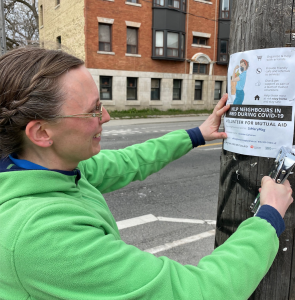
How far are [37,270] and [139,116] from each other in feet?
61.8

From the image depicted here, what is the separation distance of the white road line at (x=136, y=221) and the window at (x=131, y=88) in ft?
58.2

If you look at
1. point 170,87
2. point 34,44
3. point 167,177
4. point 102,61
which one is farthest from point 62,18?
point 34,44

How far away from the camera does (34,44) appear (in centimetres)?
141

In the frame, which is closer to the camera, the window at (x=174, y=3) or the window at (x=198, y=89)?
the window at (x=174, y=3)

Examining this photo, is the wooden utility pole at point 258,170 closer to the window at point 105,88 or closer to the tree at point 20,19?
the window at point 105,88

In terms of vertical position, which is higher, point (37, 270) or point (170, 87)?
point (170, 87)

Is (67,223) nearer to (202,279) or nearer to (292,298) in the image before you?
(202,279)

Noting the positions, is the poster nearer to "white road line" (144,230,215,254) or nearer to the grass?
"white road line" (144,230,215,254)

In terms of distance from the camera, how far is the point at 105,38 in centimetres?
1986

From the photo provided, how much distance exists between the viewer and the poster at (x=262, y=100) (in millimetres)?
1372

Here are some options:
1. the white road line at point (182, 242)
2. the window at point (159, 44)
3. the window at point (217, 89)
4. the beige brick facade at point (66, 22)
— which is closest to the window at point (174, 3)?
the window at point (159, 44)

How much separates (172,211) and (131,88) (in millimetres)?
17738

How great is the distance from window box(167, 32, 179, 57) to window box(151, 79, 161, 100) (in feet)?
7.10

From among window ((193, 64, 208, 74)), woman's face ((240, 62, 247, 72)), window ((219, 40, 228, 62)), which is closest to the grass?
window ((193, 64, 208, 74))
